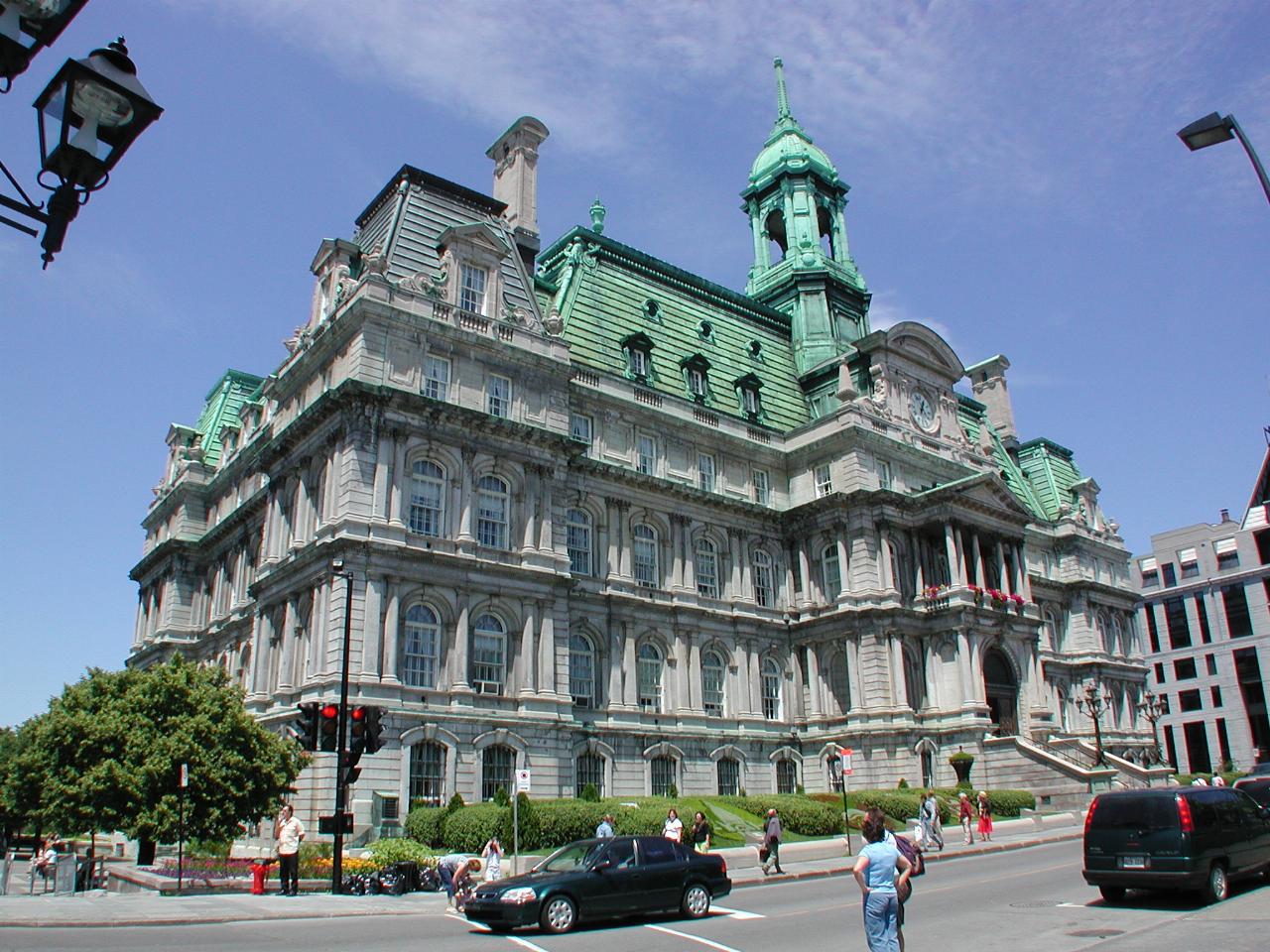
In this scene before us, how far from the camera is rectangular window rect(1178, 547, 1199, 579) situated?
9475 centimetres

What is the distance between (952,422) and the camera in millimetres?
60844

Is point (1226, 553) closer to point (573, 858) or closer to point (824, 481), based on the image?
point (824, 481)

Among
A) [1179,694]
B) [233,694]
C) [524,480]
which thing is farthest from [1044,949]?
[1179,694]

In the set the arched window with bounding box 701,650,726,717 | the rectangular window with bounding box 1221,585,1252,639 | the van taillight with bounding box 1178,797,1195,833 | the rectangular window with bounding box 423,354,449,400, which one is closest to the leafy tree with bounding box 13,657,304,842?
the rectangular window with bounding box 423,354,449,400

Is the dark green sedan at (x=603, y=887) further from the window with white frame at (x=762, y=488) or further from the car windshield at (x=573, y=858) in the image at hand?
the window with white frame at (x=762, y=488)

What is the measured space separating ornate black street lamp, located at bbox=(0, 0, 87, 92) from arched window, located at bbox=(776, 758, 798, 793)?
48.0 m

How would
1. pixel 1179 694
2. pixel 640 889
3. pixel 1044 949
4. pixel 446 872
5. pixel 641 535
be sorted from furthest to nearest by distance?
1. pixel 1179 694
2. pixel 641 535
3. pixel 446 872
4. pixel 640 889
5. pixel 1044 949

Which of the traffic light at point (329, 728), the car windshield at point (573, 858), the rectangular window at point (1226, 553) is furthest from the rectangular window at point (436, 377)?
the rectangular window at point (1226, 553)

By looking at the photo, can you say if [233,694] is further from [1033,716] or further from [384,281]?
[1033,716]

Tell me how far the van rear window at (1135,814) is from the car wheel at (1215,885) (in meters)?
1.13

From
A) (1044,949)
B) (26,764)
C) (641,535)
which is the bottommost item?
(1044,949)

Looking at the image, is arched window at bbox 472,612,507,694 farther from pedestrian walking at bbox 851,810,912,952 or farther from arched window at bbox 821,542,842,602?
pedestrian walking at bbox 851,810,912,952

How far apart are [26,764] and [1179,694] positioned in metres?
90.1

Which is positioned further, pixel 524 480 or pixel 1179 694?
pixel 1179 694
